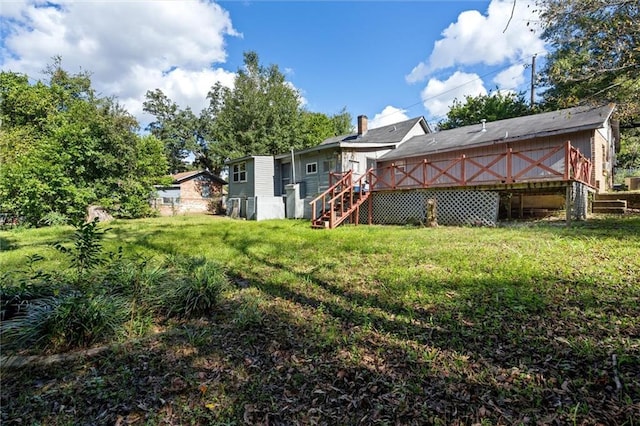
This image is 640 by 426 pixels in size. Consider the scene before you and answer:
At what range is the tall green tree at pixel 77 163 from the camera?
15.1 m

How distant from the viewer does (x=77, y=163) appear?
1723cm

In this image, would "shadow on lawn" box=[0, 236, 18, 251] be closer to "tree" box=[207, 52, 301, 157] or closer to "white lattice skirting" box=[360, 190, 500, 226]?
"white lattice skirting" box=[360, 190, 500, 226]

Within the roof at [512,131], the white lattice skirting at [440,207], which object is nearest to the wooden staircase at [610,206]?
the roof at [512,131]

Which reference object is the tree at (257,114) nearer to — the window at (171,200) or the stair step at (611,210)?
the window at (171,200)

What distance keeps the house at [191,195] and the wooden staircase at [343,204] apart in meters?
15.1

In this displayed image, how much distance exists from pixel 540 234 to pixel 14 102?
34215 millimetres

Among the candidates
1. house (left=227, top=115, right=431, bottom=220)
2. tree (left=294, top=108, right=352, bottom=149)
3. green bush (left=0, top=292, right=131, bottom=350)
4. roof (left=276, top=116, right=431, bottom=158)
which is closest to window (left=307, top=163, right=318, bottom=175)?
house (left=227, top=115, right=431, bottom=220)

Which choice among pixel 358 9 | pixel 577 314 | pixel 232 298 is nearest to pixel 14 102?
pixel 358 9

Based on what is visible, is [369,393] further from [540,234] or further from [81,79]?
[81,79]

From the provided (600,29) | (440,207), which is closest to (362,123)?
(440,207)

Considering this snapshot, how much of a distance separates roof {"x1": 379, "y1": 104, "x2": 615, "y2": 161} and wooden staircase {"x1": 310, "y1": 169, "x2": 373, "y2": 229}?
3.24 metres

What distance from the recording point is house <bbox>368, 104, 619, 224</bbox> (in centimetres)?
965

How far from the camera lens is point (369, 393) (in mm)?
2311

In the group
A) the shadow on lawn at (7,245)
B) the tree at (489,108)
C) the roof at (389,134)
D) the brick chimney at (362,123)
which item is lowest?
the shadow on lawn at (7,245)
